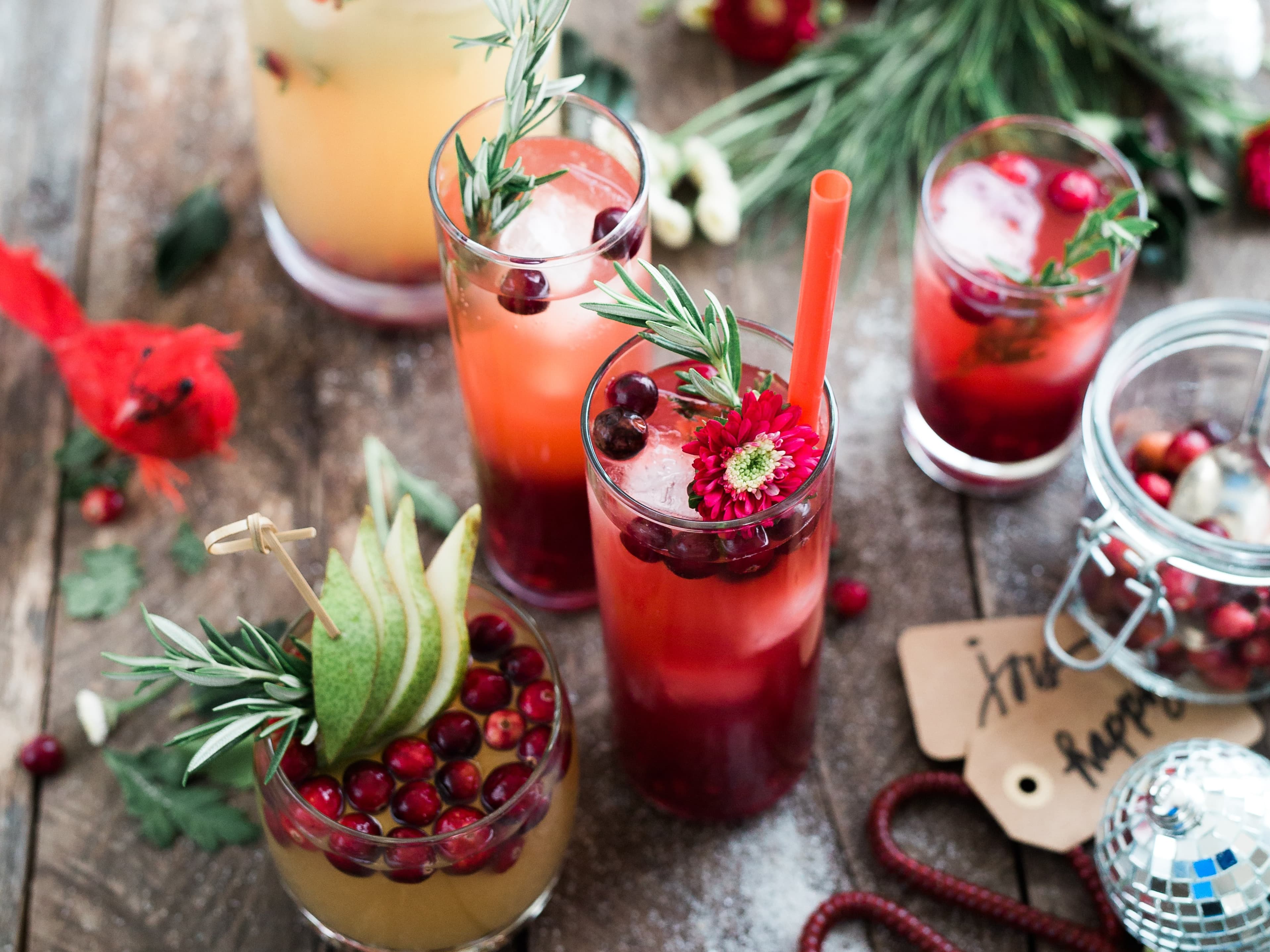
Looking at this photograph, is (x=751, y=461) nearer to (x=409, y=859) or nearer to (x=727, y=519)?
(x=727, y=519)

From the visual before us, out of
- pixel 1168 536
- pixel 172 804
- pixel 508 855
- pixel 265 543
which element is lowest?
pixel 172 804

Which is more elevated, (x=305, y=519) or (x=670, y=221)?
(x=670, y=221)

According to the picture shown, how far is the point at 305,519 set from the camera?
112 centimetres

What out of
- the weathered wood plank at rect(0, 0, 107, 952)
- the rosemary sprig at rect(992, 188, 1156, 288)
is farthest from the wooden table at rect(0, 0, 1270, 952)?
the rosemary sprig at rect(992, 188, 1156, 288)

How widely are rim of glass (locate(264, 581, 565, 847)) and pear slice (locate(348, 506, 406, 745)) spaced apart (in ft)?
0.19

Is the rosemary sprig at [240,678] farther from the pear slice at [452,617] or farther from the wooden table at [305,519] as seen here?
the wooden table at [305,519]

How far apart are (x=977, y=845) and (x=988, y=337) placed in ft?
1.31

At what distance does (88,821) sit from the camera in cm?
98

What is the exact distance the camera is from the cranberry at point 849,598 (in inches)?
42.1

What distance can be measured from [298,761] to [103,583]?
1.19 feet

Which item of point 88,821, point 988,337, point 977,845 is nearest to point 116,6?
point 88,821

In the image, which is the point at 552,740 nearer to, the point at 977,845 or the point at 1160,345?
the point at 977,845

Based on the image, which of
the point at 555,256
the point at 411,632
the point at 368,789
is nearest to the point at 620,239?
the point at 555,256

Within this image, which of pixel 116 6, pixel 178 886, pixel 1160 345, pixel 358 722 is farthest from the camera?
pixel 116 6
